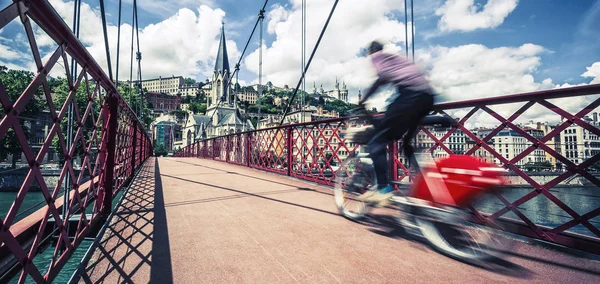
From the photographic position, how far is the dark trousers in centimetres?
220

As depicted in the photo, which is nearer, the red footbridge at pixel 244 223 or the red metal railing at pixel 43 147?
the red metal railing at pixel 43 147

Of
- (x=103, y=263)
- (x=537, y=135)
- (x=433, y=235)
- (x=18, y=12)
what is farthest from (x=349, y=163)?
(x=18, y=12)

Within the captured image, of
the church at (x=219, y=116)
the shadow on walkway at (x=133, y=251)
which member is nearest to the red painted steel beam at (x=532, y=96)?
the shadow on walkway at (x=133, y=251)

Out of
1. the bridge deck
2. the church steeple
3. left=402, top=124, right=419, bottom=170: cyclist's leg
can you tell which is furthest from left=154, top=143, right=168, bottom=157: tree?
left=402, top=124, right=419, bottom=170: cyclist's leg

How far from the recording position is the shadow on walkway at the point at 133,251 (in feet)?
5.28

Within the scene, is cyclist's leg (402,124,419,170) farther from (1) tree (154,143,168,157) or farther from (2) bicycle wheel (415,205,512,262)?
(1) tree (154,143,168,157)

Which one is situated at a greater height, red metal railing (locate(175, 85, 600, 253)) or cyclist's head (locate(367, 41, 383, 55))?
cyclist's head (locate(367, 41, 383, 55))

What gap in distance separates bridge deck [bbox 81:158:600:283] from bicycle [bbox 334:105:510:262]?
12cm

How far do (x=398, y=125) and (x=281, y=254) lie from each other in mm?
1344

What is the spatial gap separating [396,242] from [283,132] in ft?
16.0

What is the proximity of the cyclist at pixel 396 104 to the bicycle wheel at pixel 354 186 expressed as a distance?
0.54 feet

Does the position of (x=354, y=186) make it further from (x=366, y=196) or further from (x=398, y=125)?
(x=398, y=125)

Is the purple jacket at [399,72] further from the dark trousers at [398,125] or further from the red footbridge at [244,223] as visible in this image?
the red footbridge at [244,223]

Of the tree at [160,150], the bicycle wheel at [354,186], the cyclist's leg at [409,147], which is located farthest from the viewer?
the tree at [160,150]
